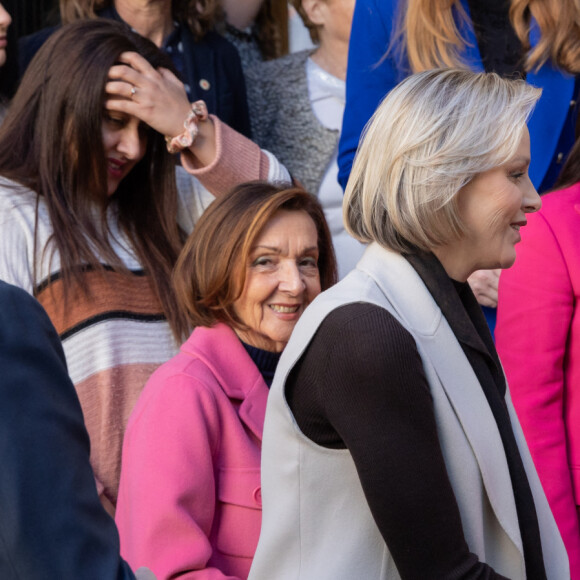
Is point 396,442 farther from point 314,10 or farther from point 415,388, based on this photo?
point 314,10

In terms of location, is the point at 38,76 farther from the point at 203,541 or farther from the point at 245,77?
the point at 203,541

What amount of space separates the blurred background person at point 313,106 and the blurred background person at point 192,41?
147mm

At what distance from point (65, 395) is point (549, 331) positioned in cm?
168

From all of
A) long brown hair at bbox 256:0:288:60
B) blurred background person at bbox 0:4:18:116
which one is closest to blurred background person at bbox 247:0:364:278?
long brown hair at bbox 256:0:288:60

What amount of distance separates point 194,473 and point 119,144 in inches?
46.0

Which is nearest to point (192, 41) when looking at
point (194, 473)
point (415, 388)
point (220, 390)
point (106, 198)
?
point (106, 198)

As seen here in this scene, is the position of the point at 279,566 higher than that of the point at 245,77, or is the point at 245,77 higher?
the point at 245,77

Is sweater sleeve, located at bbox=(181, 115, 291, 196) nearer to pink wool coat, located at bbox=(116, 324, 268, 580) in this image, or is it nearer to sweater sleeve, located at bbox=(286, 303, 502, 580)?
pink wool coat, located at bbox=(116, 324, 268, 580)

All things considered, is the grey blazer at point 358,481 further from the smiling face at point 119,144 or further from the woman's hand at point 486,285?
the smiling face at point 119,144

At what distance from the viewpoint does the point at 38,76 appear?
2.93 metres

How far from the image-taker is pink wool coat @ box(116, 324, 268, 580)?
2143 mm

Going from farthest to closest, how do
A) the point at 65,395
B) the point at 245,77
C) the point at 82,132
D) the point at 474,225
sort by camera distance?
the point at 245,77
the point at 82,132
the point at 474,225
the point at 65,395

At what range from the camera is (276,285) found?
102 inches

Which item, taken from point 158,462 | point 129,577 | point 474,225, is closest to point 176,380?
point 158,462
